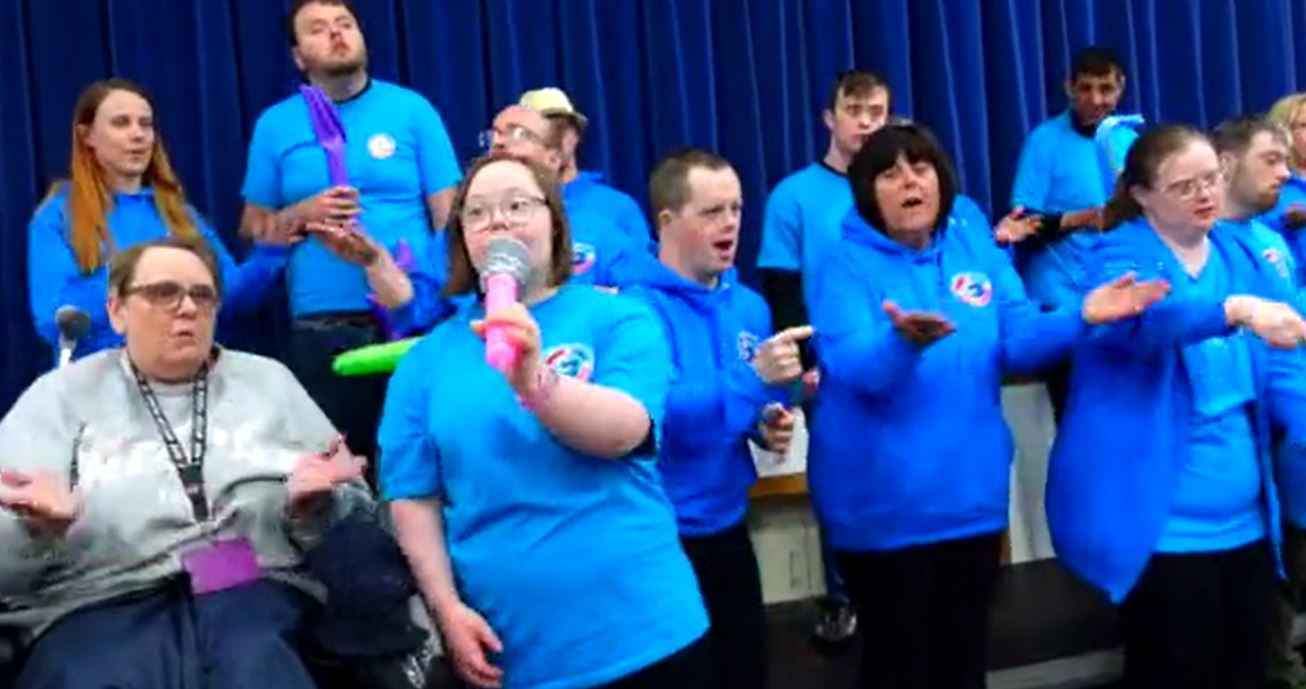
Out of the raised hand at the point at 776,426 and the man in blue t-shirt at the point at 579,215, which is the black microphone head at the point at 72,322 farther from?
the raised hand at the point at 776,426

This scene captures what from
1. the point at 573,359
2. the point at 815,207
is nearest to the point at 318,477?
the point at 573,359

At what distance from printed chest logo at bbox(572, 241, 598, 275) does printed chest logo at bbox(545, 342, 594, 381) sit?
107 centimetres

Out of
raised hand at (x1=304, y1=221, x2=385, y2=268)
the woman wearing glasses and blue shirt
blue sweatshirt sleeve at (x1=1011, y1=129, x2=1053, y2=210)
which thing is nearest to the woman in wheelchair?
raised hand at (x1=304, y1=221, x2=385, y2=268)

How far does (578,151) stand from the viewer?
4.09 m

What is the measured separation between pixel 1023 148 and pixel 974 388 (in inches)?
87.8

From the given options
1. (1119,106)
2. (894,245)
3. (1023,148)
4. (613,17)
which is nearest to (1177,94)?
(1119,106)

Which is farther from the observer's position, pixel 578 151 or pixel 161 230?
pixel 578 151

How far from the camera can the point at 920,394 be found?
2.42 m

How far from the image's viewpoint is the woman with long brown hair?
313cm

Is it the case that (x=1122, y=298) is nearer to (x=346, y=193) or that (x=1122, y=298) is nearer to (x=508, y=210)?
(x=508, y=210)

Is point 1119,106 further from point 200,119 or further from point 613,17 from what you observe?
point 200,119

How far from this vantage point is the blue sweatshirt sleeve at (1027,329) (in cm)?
244

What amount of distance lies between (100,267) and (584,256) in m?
0.94

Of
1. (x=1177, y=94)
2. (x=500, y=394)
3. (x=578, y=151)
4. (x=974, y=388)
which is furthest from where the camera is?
(x=1177, y=94)
